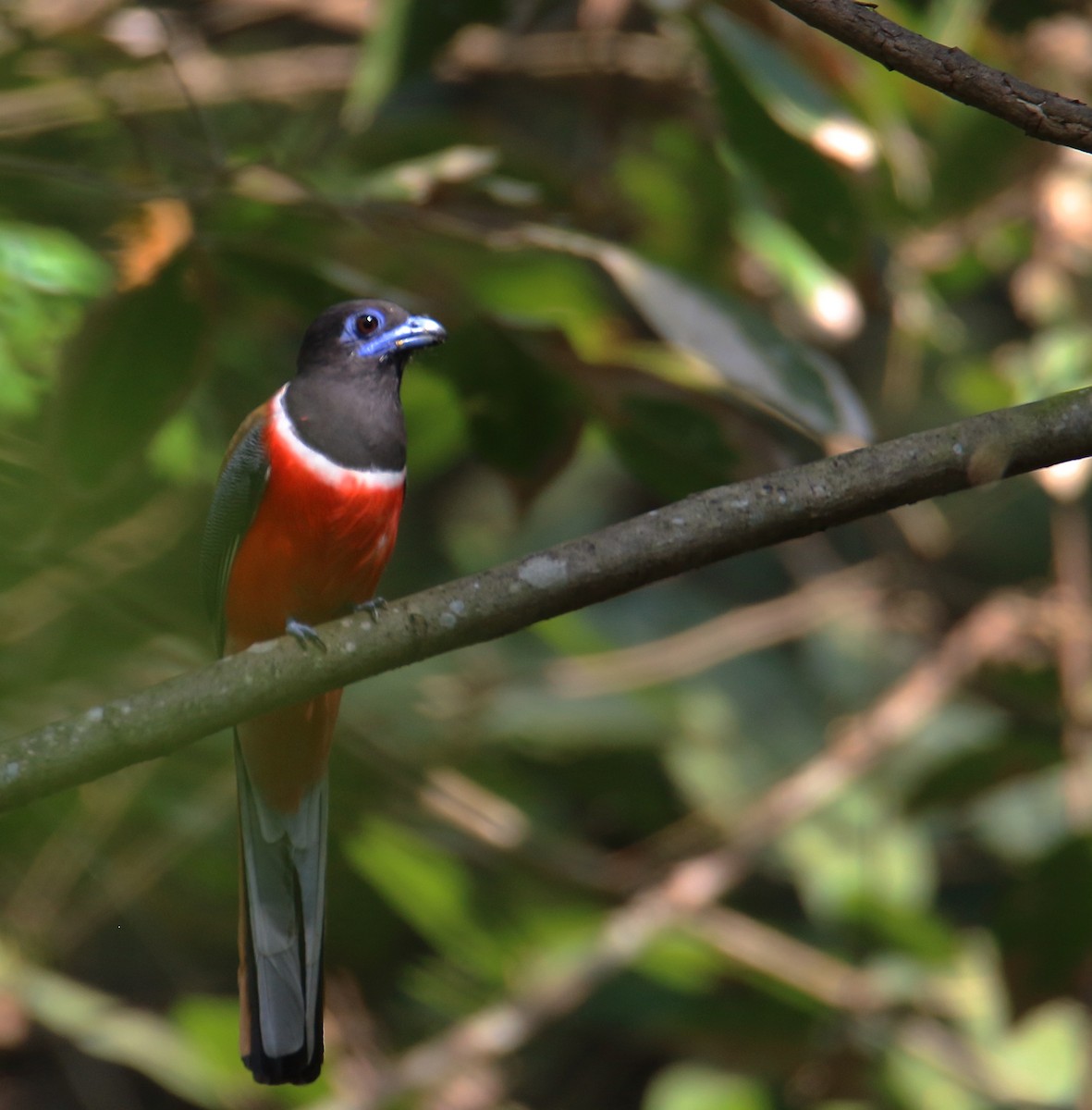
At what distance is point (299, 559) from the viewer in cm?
315

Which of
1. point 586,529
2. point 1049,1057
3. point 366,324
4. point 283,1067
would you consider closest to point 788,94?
point 366,324

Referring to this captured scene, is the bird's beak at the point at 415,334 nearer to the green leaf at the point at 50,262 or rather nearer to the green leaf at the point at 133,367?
the green leaf at the point at 133,367

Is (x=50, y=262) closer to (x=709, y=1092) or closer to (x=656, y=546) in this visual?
(x=656, y=546)

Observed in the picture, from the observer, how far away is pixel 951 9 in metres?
4.02

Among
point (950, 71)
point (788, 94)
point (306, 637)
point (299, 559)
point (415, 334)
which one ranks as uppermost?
point (950, 71)

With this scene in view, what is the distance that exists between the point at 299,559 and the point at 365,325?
0.56 meters

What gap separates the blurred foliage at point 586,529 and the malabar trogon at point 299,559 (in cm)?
14

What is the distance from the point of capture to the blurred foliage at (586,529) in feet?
10.3

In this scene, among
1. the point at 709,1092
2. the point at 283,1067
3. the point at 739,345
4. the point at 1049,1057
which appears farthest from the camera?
the point at 1049,1057

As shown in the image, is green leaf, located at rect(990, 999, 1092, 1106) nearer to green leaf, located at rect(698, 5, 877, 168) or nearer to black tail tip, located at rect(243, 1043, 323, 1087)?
black tail tip, located at rect(243, 1043, 323, 1087)

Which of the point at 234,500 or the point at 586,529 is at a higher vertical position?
the point at 234,500

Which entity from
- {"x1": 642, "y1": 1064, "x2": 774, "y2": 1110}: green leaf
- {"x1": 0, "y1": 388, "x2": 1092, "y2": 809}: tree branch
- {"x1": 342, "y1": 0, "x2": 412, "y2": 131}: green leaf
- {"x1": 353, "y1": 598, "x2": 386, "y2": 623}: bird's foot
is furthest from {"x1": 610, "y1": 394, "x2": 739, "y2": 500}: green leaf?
{"x1": 642, "y1": 1064, "x2": 774, "y2": 1110}: green leaf

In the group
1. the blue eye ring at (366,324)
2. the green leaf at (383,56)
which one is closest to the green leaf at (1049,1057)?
the blue eye ring at (366,324)

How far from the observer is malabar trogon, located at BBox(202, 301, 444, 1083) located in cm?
313
